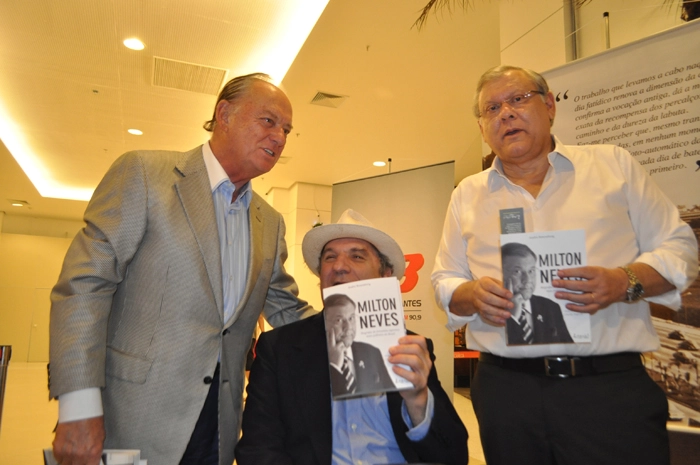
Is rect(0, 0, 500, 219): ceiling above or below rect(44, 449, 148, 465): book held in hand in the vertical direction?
above

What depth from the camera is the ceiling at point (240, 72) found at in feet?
16.6

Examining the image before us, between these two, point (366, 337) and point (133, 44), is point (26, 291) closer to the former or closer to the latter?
point (133, 44)

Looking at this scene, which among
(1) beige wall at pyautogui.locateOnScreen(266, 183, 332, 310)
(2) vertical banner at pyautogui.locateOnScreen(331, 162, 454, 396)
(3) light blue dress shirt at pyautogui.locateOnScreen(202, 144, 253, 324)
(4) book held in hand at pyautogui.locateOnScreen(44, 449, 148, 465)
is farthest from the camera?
(1) beige wall at pyautogui.locateOnScreen(266, 183, 332, 310)

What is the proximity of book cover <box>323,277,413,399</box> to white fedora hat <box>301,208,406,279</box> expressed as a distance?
656 millimetres

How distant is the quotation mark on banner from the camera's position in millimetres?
4719

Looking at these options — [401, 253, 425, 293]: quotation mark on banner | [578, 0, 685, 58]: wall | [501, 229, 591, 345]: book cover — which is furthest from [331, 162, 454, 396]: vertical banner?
[501, 229, 591, 345]: book cover

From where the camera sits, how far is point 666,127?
230 cm

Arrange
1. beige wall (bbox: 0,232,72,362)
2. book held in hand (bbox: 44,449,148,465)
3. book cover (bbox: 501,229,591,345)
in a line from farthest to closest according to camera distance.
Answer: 1. beige wall (bbox: 0,232,72,362)
2. book cover (bbox: 501,229,591,345)
3. book held in hand (bbox: 44,449,148,465)

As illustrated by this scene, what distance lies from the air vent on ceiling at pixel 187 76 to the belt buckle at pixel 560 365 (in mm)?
5690

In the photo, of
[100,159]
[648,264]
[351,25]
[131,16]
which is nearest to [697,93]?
[648,264]

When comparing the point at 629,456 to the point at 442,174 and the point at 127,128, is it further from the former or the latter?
the point at 127,128

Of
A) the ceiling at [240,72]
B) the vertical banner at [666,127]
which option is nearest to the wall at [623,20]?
the vertical banner at [666,127]

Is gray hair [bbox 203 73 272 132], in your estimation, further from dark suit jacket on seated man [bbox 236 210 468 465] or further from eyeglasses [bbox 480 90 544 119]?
eyeglasses [bbox 480 90 544 119]

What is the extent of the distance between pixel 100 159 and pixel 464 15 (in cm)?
817
